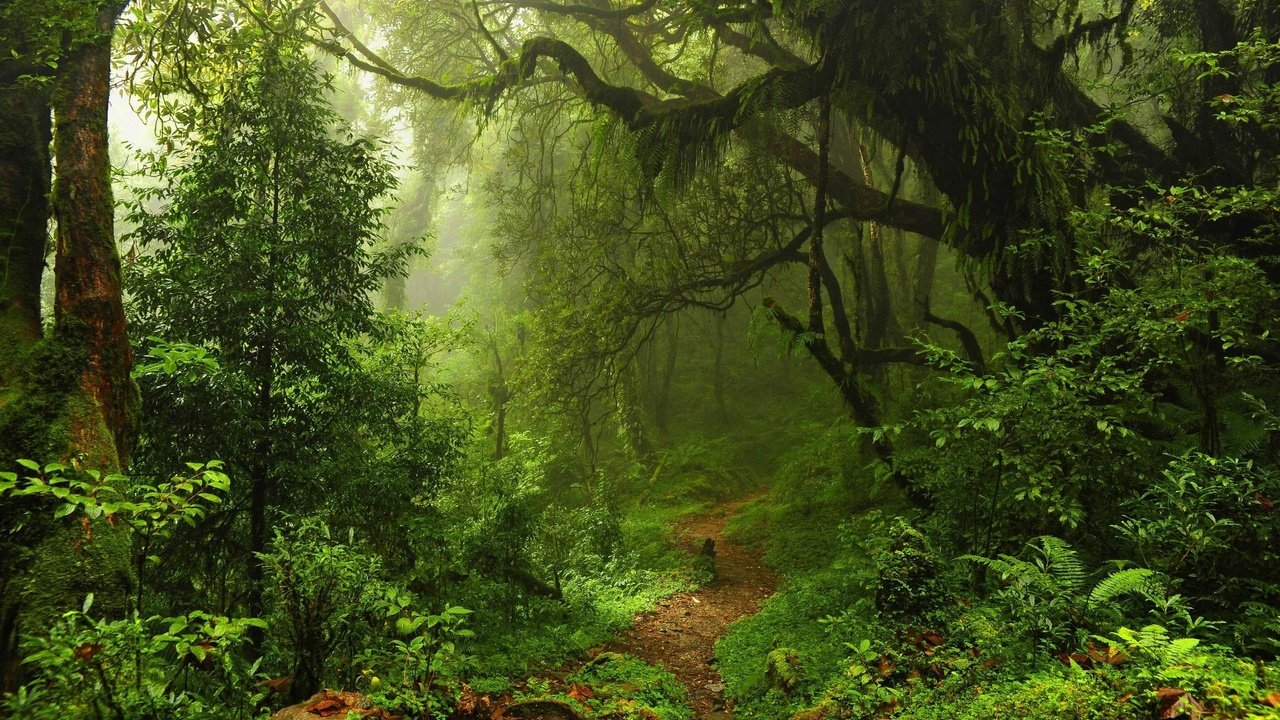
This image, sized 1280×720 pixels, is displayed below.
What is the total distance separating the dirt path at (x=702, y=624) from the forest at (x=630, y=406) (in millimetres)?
73

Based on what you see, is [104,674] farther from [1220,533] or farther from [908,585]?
[1220,533]

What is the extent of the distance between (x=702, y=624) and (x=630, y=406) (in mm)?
5676

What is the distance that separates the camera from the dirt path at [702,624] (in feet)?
20.0

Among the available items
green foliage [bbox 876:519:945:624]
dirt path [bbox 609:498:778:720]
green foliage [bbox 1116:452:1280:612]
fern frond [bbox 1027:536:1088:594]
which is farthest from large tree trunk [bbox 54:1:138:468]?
green foliage [bbox 1116:452:1280:612]

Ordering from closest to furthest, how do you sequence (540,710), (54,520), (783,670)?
(54,520) → (540,710) → (783,670)

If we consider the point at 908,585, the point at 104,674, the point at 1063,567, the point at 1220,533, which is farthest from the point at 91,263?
the point at 1220,533

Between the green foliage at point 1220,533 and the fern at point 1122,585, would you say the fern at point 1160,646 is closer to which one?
the fern at point 1122,585

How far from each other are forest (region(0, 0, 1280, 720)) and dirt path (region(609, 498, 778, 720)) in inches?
2.9

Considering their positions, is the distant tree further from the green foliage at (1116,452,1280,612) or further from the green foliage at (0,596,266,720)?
the green foliage at (1116,452,1280,612)

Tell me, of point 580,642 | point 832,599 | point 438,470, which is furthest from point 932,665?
point 438,470

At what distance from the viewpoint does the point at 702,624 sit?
7.92m

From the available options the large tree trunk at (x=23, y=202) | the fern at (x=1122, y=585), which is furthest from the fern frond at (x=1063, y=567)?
the large tree trunk at (x=23, y=202)

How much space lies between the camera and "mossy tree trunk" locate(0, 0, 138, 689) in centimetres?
346

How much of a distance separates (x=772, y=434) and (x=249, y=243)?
14748 mm
